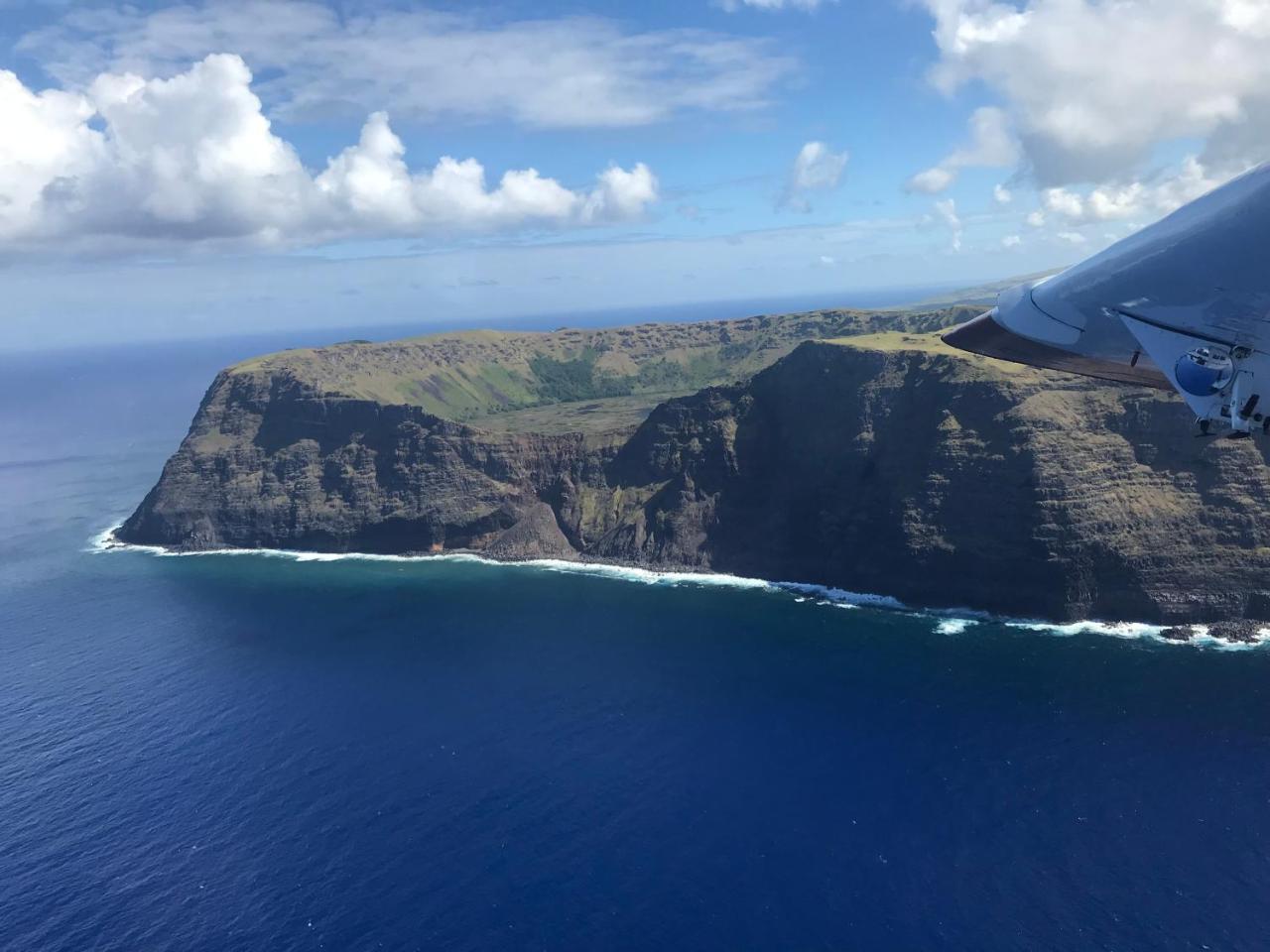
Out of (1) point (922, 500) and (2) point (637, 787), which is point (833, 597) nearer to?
(1) point (922, 500)

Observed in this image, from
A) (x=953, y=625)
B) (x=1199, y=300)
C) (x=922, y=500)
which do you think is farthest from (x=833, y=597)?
(x=1199, y=300)

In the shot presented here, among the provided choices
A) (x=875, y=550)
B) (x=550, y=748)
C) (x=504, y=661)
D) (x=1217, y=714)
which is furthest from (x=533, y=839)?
(x=875, y=550)

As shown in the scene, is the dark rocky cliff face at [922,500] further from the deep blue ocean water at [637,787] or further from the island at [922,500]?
the deep blue ocean water at [637,787]

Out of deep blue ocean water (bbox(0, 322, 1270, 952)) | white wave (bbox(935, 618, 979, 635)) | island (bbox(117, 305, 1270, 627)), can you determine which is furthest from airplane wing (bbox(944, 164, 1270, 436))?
island (bbox(117, 305, 1270, 627))

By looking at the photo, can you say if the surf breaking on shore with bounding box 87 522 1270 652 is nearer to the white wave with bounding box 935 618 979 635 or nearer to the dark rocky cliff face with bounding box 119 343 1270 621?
the white wave with bounding box 935 618 979 635

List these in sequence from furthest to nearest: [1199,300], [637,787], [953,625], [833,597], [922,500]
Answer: [833,597], [922,500], [953,625], [637,787], [1199,300]

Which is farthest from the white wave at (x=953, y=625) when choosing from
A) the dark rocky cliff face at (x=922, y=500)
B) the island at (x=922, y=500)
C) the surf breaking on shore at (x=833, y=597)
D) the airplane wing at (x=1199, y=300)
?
the airplane wing at (x=1199, y=300)
